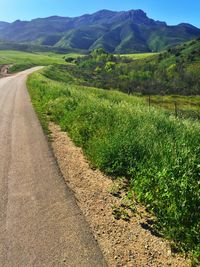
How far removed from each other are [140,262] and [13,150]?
6.88 metres

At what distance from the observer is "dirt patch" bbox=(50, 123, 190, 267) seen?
17.1 ft

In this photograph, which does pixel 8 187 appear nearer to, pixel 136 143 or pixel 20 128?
pixel 136 143

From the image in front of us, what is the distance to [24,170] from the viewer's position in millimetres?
9000

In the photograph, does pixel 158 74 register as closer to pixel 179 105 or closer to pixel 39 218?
pixel 179 105

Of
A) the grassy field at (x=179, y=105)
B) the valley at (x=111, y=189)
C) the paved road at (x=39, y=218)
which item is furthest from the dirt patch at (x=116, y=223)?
the grassy field at (x=179, y=105)

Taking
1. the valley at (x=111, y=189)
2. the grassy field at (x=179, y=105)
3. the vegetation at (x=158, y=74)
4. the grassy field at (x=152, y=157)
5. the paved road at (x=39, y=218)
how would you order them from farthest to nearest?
1. the vegetation at (x=158, y=74)
2. the grassy field at (x=179, y=105)
3. the grassy field at (x=152, y=157)
4. the valley at (x=111, y=189)
5. the paved road at (x=39, y=218)

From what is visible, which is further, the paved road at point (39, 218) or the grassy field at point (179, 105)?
the grassy field at point (179, 105)

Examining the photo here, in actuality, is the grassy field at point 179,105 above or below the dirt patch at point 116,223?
below

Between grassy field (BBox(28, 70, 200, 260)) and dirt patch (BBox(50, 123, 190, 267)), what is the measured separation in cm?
24

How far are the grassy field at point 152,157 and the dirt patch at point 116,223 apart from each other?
0.24 meters

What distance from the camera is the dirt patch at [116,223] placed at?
17.1 ft

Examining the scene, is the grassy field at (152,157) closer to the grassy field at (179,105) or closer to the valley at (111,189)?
the valley at (111,189)

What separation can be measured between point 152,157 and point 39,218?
3098mm

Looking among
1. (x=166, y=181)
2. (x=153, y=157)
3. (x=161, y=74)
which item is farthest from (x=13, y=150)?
(x=161, y=74)
